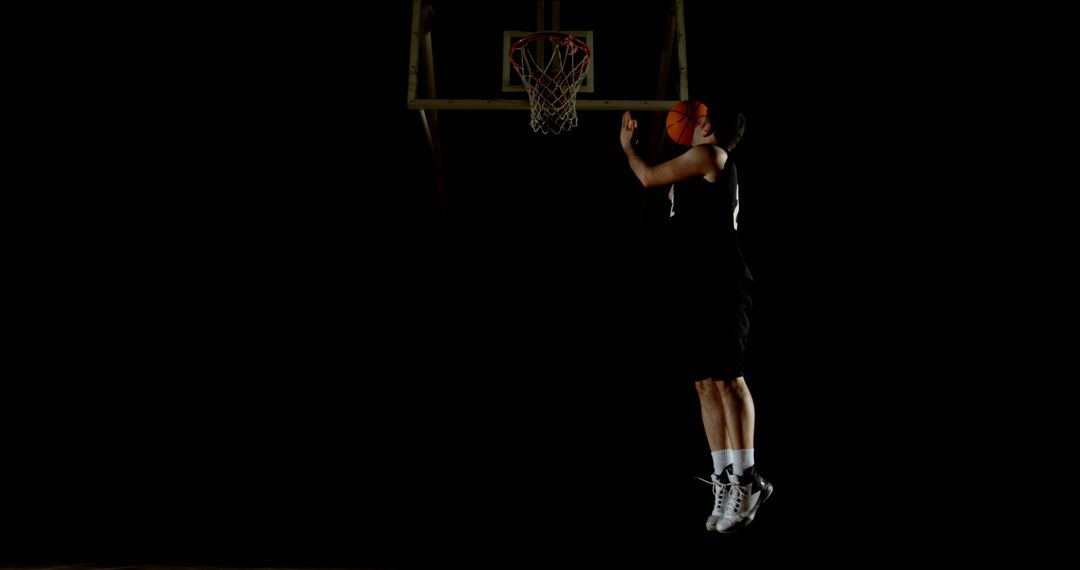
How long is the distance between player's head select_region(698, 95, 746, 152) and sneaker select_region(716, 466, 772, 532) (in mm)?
1285

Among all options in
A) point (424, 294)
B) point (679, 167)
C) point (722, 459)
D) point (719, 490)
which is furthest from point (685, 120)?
point (424, 294)

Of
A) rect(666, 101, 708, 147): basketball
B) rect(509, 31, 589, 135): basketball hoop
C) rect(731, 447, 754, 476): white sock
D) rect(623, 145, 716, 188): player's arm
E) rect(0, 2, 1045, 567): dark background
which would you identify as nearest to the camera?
rect(731, 447, 754, 476): white sock

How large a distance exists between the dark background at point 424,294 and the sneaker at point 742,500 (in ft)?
2.67

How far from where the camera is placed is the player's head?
270 cm

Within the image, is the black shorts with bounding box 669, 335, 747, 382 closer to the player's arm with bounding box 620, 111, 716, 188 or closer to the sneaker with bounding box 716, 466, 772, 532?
the sneaker with bounding box 716, 466, 772, 532

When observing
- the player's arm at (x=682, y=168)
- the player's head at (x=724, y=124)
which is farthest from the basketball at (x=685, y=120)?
the player's arm at (x=682, y=168)

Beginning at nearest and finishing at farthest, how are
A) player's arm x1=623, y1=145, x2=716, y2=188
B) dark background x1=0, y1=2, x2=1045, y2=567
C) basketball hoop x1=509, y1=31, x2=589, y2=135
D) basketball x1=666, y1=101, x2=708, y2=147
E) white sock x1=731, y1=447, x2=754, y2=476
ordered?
white sock x1=731, y1=447, x2=754, y2=476 < player's arm x1=623, y1=145, x2=716, y2=188 < basketball x1=666, y1=101, x2=708, y2=147 < basketball hoop x1=509, y1=31, x2=589, y2=135 < dark background x1=0, y1=2, x2=1045, y2=567

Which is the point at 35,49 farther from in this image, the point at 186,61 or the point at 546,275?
the point at 546,275

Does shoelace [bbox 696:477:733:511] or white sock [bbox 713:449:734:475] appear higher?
white sock [bbox 713:449:734:475]

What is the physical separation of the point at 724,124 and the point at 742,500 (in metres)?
1.47

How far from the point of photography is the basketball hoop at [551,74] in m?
3.10

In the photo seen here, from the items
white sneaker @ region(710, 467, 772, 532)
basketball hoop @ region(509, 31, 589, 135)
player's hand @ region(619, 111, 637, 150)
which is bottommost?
white sneaker @ region(710, 467, 772, 532)

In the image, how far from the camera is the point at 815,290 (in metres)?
3.80

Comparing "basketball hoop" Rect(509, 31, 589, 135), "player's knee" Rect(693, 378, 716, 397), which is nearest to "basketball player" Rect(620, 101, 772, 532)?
"player's knee" Rect(693, 378, 716, 397)
